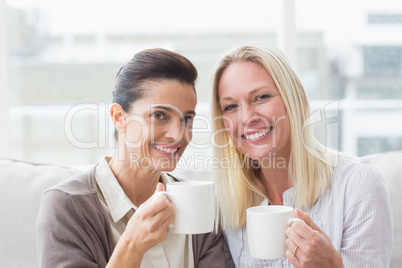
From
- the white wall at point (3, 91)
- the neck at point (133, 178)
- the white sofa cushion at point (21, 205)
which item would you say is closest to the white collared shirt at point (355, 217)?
the neck at point (133, 178)

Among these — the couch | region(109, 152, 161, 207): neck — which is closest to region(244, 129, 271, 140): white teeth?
region(109, 152, 161, 207): neck

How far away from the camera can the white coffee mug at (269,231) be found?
126cm

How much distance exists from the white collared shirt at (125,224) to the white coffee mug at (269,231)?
0.42 m

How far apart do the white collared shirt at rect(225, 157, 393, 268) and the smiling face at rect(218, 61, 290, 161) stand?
0.24m

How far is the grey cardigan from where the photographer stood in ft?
4.65

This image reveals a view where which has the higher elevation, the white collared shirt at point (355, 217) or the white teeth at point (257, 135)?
the white teeth at point (257, 135)

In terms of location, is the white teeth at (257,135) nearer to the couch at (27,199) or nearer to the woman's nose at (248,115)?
the woman's nose at (248,115)

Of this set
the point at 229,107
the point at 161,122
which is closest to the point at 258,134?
the point at 229,107

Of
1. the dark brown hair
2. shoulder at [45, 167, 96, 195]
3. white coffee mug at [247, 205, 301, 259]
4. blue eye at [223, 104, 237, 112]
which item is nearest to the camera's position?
white coffee mug at [247, 205, 301, 259]

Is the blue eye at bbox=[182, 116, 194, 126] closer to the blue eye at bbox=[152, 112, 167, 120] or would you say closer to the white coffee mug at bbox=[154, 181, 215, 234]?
the blue eye at bbox=[152, 112, 167, 120]

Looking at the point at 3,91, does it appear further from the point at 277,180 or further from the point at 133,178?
the point at 277,180

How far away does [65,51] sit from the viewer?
3.24 metres

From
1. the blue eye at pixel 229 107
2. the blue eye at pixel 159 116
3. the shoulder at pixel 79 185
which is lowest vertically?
the shoulder at pixel 79 185

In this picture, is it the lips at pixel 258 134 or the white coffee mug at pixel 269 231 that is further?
the lips at pixel 258 134
